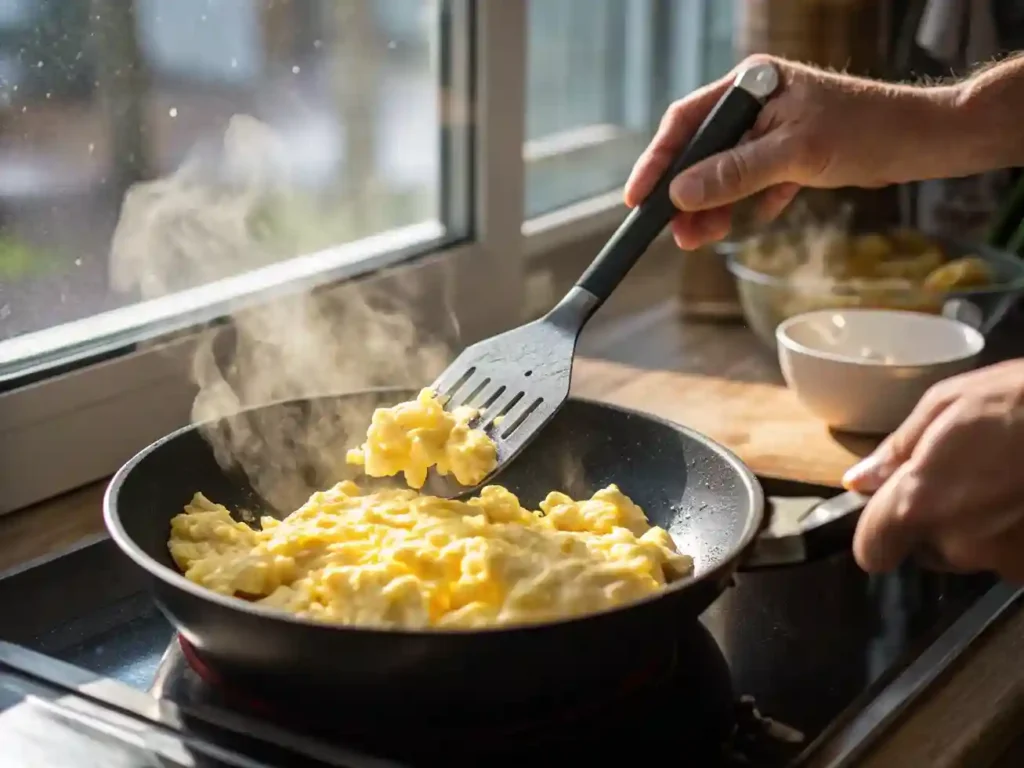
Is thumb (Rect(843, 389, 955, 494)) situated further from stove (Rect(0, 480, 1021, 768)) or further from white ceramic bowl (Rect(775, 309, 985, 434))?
white ceramic bowl (Rect(775, 309, 985, 434))

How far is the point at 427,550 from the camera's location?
2.73 ft

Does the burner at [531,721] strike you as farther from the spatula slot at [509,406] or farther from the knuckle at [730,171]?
the knuckle at [730,171]

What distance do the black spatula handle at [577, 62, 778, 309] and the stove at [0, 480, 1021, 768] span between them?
217mm

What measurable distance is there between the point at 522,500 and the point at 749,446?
0.31m

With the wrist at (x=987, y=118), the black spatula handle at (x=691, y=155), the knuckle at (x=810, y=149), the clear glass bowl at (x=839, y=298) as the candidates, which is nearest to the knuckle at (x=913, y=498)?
the black spatula handle at (x=691, y=155)

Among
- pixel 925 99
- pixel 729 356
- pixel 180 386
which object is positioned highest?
pixel 925 99

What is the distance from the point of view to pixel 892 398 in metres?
1.31

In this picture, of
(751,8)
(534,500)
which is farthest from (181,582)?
(751,8)

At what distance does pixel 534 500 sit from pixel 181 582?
0.44 m

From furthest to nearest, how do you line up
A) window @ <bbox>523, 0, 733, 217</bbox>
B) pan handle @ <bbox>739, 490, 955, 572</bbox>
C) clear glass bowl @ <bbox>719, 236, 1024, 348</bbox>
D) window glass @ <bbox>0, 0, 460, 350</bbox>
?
window @ <bbox>523, 0, 733, 217</bbox> < clear glass bowl @ <bbox>719, 236, 1024, 348</bbox> < window glass @ <bbox>0, 0, 460, 350</bbox> < pan handle @ <bbox>739, 490, 955, 572</bbox>

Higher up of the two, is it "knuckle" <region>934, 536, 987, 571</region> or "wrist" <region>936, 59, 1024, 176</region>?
"wrist" <region>936, 59, 1024, 176</region>

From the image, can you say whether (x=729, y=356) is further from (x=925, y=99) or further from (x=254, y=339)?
(x=254, y=339)

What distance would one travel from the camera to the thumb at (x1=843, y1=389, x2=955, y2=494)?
0.93 metres

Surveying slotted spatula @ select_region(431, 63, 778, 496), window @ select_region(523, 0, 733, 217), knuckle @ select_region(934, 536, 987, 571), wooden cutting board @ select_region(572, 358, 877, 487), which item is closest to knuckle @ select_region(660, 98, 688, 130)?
slotted spatula @ select_region(431, 63, 778, 496)
